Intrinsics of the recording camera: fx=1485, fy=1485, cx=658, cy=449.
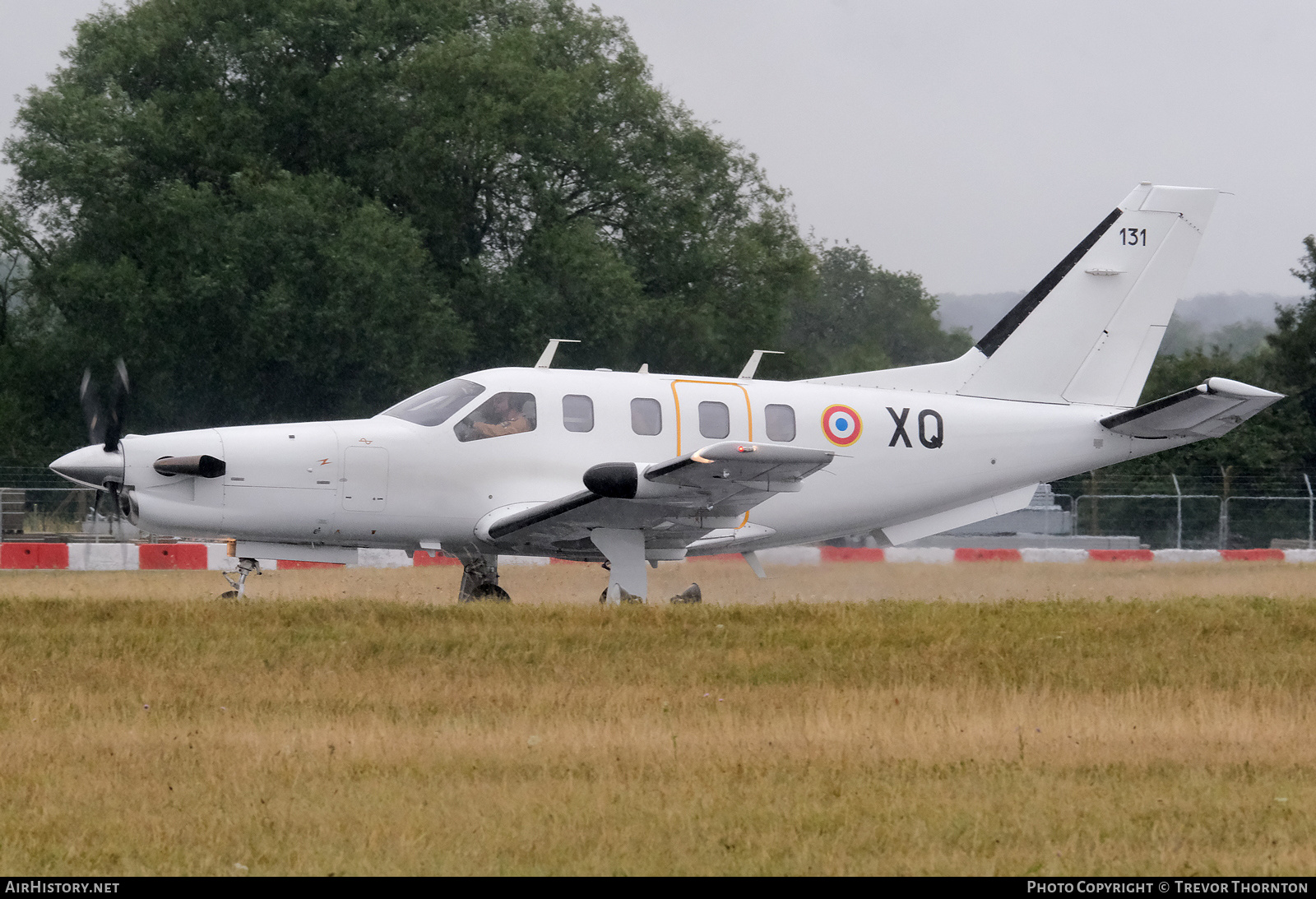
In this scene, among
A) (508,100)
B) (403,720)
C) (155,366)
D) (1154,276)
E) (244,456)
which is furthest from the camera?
(508,100)

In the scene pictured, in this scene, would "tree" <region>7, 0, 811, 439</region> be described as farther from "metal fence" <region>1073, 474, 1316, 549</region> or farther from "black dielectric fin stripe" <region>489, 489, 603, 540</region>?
"black dielectric fin stripe" <region>489, 489, 603, 540</region>

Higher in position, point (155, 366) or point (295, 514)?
point (155, 366)

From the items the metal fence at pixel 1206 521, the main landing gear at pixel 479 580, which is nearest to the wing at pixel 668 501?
the main landing gear at pixel 479 580

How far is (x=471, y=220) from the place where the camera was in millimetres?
41438

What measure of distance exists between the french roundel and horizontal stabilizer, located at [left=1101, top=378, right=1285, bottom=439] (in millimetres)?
3032

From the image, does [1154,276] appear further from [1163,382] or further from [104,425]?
[1163,382]

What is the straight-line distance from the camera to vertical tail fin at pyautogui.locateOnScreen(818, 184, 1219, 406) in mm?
17516

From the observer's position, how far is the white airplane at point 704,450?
46.8 ft

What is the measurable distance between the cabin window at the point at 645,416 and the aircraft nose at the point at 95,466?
16.5ft

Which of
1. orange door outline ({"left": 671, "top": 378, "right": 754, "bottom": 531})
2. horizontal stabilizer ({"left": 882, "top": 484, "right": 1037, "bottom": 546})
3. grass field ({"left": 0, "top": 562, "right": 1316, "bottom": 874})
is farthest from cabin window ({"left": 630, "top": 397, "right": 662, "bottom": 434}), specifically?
horizontal stabilizer ({"left": 882, "top": 484, "right": 1037, "bottom": 546})

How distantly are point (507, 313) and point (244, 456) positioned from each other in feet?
84.0

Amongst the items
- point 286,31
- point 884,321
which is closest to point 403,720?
point 286,31

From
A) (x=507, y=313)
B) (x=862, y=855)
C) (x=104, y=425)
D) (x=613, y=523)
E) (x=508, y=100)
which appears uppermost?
(x=508, y=100)

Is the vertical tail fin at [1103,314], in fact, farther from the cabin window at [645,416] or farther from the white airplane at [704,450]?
the cabin window at [645,416]
